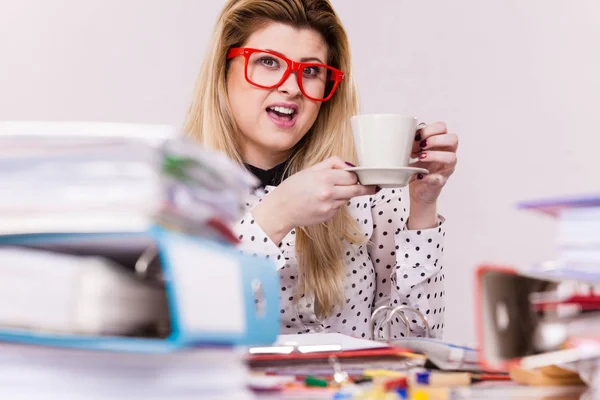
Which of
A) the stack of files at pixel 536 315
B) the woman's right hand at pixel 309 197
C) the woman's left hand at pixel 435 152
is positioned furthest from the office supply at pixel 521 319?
the woman's left hand at pixel 435 152

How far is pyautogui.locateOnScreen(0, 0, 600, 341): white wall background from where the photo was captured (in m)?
3.06

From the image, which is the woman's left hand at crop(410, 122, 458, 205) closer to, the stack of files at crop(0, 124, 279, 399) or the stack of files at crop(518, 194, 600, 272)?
the stack of files at crop(518, 194, 600, 272)

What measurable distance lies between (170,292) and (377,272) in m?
1.72

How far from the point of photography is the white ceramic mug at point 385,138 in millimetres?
1394

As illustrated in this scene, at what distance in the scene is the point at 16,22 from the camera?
10.1ft

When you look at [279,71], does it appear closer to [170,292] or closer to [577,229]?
[577,229]

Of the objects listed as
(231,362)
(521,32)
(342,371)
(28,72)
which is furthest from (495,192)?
(231,362)

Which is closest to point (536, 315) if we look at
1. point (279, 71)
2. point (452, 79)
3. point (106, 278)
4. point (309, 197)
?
point (106, 278)

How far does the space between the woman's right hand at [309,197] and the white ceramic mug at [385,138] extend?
0.31ft

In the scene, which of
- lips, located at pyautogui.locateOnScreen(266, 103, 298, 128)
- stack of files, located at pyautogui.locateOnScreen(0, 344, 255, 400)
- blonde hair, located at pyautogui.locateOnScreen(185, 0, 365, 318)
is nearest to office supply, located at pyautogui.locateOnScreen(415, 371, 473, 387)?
stack of files, located at pyautogui.locateOnScreen(0, 344, 255, 400)

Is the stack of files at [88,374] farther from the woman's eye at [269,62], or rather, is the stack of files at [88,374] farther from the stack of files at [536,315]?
the woman's eye at [269,62]

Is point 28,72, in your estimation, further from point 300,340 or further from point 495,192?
point 300,340

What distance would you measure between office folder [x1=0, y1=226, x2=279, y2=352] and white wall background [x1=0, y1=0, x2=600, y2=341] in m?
2.54

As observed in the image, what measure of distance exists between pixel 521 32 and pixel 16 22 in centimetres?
192
